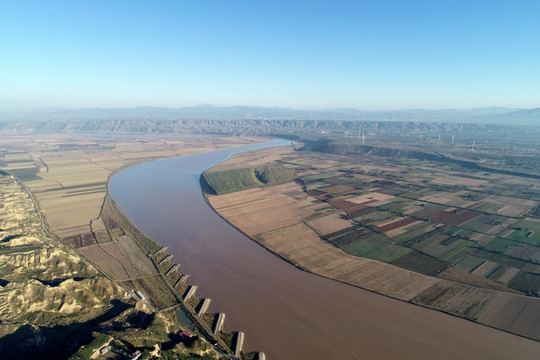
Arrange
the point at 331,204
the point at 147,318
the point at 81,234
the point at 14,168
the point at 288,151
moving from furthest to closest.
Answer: the point at 288,151 → the point at 14,168 → the point at 331,204 → the point at 81,234 → the point at 147,318

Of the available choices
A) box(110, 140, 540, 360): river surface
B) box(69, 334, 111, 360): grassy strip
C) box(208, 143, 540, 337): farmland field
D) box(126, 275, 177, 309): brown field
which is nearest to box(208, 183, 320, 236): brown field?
box(208, 143, 540, 337): farmland field

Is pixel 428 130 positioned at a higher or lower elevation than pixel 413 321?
higher

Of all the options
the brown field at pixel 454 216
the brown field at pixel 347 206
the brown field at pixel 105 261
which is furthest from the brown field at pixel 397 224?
the brown field at pixel 105 261

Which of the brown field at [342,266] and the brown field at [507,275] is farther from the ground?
the brown field at [507,275]

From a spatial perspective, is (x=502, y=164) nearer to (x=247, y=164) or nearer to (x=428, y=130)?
(x=247, y=164)

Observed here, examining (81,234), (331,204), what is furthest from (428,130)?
(81,234)

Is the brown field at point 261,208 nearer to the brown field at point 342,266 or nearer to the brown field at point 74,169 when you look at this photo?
the brown field at point 342,266

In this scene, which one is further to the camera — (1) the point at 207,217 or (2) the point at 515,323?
(1) the point at 207,217
